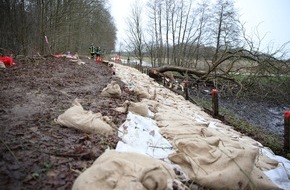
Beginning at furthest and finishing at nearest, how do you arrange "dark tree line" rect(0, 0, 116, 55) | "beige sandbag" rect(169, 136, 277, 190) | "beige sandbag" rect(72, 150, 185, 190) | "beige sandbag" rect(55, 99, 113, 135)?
1. "dark tree line" rect(0, 0, 116, 55)
2. "beige sandbag" rect(55, 99, 113, 135)
3. "beige sandbag" rect(169, 136, 277, 190)
4. "beige sandbag" rect(72, 150, 185, 190)

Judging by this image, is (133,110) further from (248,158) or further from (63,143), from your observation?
(248,158)

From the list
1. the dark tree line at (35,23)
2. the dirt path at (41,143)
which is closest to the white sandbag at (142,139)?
the dirt path at (41,143)

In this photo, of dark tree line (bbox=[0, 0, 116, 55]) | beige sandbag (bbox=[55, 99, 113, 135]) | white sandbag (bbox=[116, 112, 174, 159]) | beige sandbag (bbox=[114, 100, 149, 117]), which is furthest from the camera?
dark tree line (bbox=[0, 0, 116, 55])

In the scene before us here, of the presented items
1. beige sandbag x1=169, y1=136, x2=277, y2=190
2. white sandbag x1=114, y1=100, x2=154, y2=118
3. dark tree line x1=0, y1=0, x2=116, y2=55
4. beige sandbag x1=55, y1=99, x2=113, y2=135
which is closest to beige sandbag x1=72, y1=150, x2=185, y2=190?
beige sandbag x1=169, y1=136, x2=277, y2=190

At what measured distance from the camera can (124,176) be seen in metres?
2.02

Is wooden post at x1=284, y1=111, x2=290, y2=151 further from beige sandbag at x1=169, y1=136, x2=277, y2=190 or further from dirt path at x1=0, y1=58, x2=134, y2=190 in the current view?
dirt path at x1=0, y1=58, x2=134, y2=190

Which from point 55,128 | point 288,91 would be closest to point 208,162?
point 55,128

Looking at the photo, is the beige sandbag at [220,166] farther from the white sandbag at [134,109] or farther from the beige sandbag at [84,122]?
the white sandbag at [134,109]

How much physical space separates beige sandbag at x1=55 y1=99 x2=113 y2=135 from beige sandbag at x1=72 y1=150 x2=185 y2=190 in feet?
4.03

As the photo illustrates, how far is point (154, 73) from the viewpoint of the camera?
14234 millimetres

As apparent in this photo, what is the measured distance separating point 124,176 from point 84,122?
1.58 metres

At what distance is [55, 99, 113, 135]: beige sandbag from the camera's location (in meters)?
3.40

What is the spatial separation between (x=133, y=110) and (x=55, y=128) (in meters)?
1.70

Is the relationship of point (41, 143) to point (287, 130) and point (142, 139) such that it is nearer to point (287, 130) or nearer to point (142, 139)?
point (142, 139)
